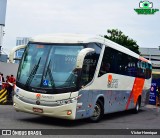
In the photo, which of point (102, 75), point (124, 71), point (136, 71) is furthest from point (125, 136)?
point (136, 71)

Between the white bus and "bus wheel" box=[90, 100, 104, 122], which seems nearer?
the white bus

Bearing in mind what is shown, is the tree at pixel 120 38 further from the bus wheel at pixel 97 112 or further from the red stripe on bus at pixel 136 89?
the bus wheel at pixel 97 112

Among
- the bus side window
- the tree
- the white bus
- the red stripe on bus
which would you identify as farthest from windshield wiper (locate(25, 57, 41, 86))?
the tree

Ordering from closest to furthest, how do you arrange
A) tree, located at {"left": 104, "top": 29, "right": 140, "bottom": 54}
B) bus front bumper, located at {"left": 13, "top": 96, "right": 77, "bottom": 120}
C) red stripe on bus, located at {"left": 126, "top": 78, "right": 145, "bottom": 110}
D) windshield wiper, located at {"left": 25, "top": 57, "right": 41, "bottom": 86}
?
bus front bumper, located at {"left": 13, "top": 96, "right": 77, "bottom": 120} → windshield wiper, located at {"left": 25, "top": 57, "right": 41, "bottom": 86} → red stripe on bus, located at {"left": 126, "top": 78, "right": 145, "bottom": 110} → tree, located at {"left": 104, "top": 29, "right": 140, "bottom": 54}

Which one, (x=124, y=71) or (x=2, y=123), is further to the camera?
(x=124, y=71)

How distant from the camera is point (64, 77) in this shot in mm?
12586

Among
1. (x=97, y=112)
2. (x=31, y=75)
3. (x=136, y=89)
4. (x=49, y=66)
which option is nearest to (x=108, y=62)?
(x=97, y=112)

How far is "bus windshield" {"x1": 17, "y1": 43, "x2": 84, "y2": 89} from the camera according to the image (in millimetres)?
12594

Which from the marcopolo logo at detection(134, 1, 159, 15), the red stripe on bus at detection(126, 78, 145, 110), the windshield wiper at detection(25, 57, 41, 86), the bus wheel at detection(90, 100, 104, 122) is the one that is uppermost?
the marcopolo logo at detection(134, 1, 159, 15)

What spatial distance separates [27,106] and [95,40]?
3495 mm

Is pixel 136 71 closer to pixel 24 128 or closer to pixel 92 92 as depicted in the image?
pixel 92 92

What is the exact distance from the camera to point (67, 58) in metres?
12.8

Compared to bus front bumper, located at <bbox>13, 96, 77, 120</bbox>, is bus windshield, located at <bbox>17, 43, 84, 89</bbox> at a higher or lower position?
higher

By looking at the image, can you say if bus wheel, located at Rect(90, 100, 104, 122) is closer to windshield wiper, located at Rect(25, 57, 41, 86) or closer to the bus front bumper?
the bus front bumper
